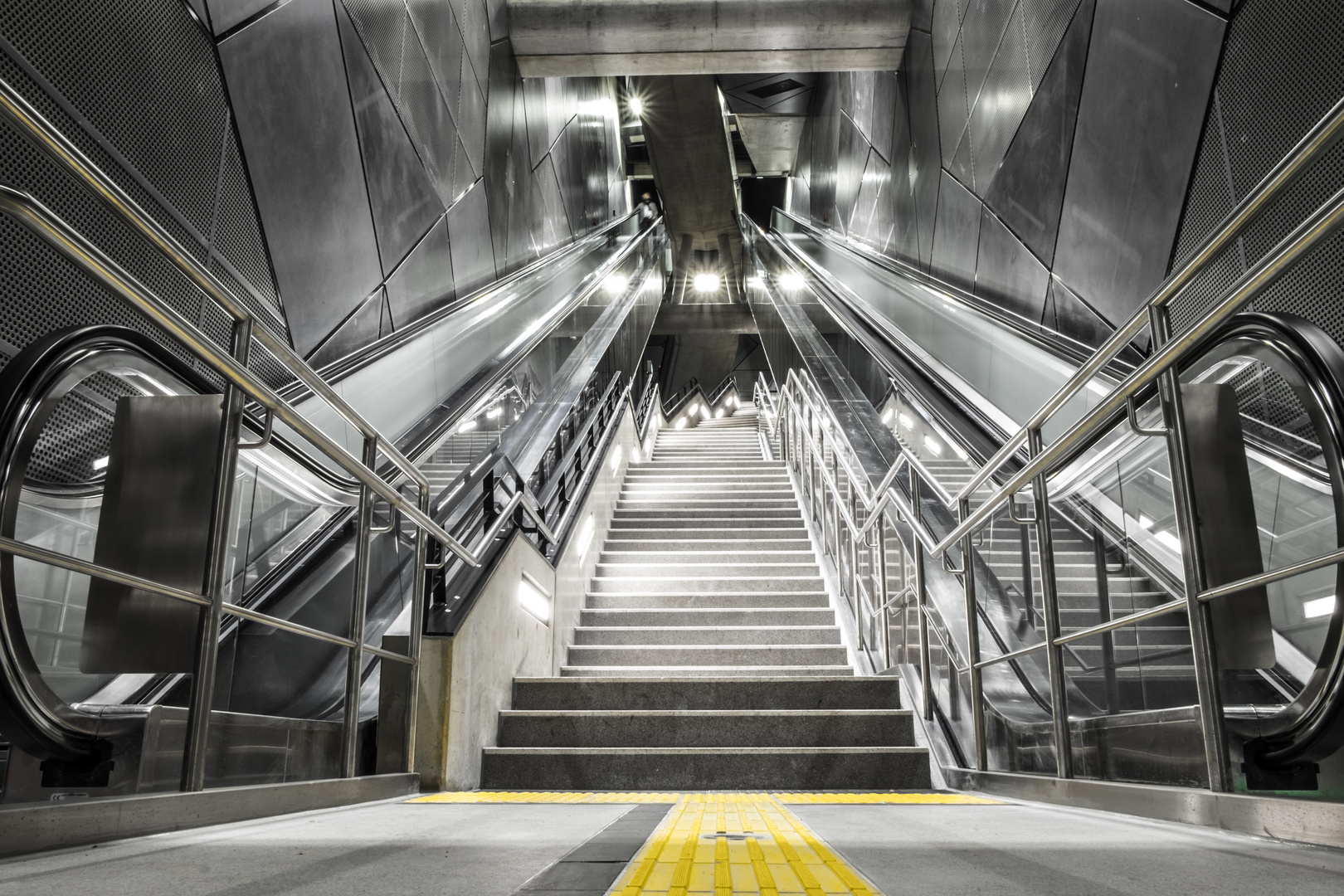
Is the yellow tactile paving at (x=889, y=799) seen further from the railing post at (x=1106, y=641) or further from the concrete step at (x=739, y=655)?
the concrete step at (x=739, y=655)

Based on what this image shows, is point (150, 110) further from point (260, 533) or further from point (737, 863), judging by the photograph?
point (737, 863)

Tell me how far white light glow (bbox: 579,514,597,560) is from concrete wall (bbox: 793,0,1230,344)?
2908 millimetres

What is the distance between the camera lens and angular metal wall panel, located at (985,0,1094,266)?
4039 mm

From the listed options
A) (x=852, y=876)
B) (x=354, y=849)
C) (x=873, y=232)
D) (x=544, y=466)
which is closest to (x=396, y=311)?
(x=544, y=466)

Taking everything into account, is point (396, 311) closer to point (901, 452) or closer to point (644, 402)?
point (901, 452)

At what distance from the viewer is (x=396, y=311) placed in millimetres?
4699

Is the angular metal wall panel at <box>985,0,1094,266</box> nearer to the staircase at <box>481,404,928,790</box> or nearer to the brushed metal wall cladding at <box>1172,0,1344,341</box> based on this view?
the brushed metal wall cladding at <box>1172,0,1344,341</box>

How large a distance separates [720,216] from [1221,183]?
47.4 ft

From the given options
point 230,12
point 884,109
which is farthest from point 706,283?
point 230,12

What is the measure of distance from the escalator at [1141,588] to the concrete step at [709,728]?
0.86ft

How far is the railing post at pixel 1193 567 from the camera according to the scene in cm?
152

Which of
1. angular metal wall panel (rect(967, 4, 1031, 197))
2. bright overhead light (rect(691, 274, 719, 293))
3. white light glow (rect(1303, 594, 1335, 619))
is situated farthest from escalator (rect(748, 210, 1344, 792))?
bright overhead light (rect(691, 274, 719, 293))

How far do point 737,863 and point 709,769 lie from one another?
74.4 inches

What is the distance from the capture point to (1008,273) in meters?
4.96
